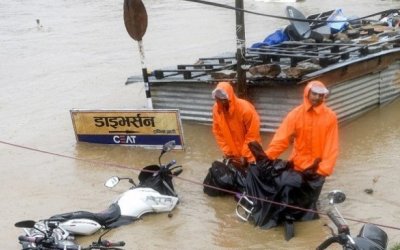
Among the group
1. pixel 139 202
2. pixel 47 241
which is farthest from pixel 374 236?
pixel 139 202

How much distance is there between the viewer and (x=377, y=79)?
10484mm

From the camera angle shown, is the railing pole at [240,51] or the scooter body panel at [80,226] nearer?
the scooter body panel at [80,226]

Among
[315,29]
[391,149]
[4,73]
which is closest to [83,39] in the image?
[4,73]

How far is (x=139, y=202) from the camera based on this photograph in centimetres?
664

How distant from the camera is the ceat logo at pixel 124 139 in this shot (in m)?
9.48

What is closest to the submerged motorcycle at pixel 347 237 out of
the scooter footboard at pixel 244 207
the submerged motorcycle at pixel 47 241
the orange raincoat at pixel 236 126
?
the submerged motorcycle at pixel 47 241

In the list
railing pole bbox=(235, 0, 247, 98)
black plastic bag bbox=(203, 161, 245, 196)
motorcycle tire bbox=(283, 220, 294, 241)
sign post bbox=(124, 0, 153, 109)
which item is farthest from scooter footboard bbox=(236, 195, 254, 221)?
sign post bbox=(124, 0, 153, 109)

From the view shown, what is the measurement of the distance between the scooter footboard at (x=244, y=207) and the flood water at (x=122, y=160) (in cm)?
11

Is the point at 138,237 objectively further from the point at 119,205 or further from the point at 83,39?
the point at 83,39

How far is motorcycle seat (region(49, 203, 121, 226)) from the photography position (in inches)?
238

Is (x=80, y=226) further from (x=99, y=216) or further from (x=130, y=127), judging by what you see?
(x=130, y=127)

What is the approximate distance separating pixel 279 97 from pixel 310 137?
306 cm

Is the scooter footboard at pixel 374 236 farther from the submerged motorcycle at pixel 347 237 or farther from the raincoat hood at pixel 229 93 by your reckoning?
the raincoat hood at pixel 229 93

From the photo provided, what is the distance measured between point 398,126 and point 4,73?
13.3 m
